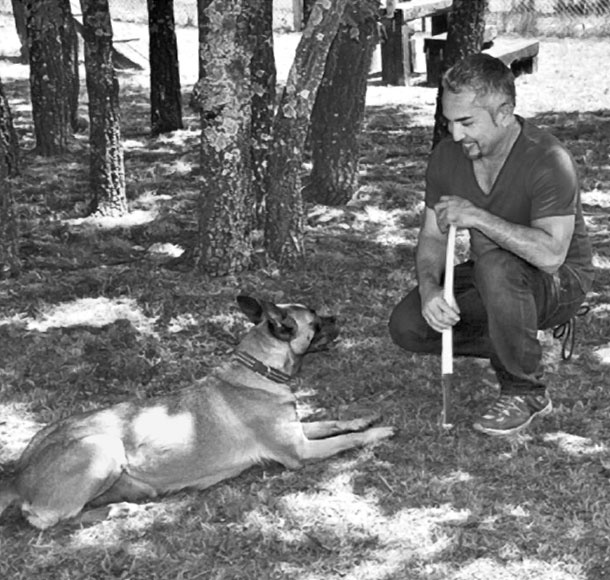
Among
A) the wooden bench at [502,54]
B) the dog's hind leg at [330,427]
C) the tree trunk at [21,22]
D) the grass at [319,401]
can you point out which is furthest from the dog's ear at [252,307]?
the tree trunk at [21,22]

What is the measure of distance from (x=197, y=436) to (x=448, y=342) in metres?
1.34

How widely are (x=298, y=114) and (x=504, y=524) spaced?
390cm

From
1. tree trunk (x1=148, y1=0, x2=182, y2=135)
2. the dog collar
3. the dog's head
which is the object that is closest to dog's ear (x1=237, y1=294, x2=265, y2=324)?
the dog's head

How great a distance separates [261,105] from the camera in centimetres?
862

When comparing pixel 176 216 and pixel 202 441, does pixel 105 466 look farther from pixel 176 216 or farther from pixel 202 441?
pixel 176 216

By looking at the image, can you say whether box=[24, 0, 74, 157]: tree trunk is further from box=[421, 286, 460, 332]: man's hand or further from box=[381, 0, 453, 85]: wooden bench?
box=[421, 286, 460, 332]: man's hand

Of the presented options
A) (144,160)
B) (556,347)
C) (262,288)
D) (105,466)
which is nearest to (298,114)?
(262,288)

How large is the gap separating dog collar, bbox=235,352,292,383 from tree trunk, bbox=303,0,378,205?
4479 mm

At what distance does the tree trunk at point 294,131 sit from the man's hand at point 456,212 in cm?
264

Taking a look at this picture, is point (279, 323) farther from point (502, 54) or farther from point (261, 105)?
point (502, 54)

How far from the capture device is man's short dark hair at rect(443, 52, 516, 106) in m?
5.07

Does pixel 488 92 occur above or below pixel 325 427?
above

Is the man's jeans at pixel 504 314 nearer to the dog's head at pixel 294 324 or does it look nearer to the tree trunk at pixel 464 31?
the dog's head at pixel 294 324

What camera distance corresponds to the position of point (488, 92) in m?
5.08
